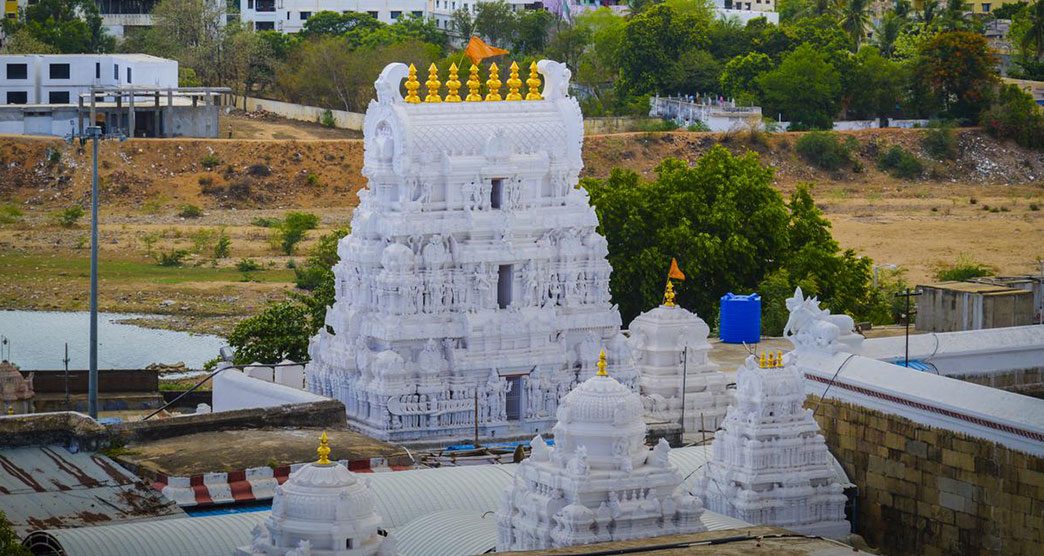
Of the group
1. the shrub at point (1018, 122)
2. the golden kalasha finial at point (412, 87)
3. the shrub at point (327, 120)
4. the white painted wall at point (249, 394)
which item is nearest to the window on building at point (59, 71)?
the shrub at point (327, 120)

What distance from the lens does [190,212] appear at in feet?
308

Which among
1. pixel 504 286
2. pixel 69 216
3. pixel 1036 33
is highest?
pixel 1036 33

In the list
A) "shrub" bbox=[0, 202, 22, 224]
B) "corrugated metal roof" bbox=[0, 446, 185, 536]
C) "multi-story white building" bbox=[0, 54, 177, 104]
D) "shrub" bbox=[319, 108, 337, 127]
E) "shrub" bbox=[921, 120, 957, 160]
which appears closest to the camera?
"corrugated metal roof" bbox=[0, 446, 185, 536]

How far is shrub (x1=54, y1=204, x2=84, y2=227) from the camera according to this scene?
90875 mm

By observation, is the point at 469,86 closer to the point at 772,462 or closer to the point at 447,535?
the point at 772,462

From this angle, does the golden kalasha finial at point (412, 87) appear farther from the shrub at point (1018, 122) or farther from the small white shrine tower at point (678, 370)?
the shrub at point (1018, 122)

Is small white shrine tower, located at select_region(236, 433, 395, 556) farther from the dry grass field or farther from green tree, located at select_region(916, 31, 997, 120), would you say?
green tree, located at select_region(916, 31, 997, 120)

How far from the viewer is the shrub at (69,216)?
90.9m

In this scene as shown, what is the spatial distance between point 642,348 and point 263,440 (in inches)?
365

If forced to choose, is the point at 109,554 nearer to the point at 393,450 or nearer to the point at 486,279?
the point at 393,450

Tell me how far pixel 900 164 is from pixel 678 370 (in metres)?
61.7

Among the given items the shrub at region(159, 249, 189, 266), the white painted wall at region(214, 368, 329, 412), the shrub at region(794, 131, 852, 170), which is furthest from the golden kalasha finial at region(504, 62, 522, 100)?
the shrub at region(794, 131, 852, 170)

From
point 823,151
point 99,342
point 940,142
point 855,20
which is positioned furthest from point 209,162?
point 855,20

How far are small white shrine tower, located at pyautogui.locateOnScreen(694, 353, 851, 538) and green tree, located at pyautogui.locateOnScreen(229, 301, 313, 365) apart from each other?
63.5ft
